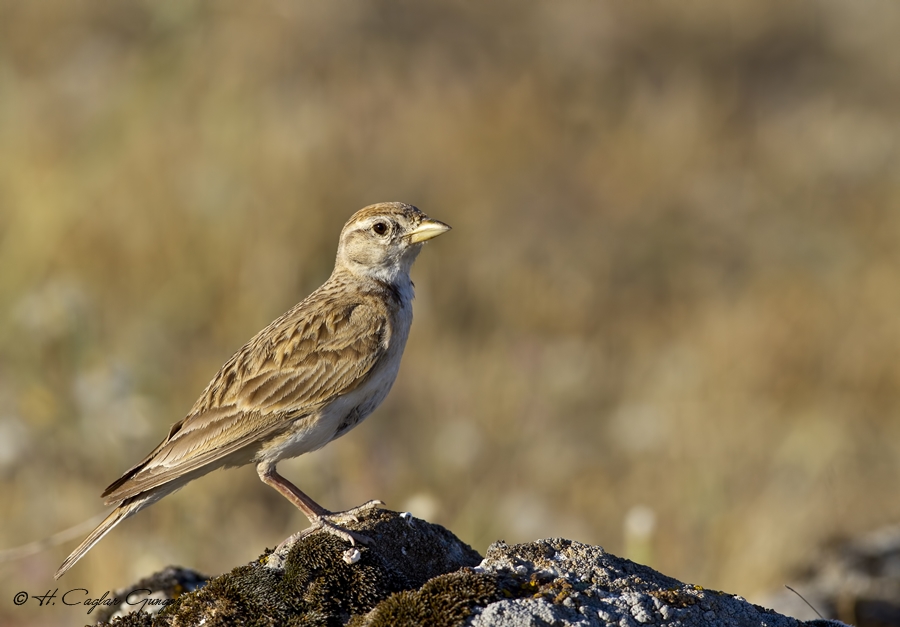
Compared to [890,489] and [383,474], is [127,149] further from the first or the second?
[890,489]

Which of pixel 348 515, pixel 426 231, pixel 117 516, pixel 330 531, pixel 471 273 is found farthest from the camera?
pixel 471 273

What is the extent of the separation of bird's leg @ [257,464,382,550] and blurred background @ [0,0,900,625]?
1.48 metres

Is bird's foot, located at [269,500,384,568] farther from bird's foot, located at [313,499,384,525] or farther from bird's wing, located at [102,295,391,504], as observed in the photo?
bird's wing, located at [102,295,391,504]

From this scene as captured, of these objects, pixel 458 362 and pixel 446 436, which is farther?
pixel 458 362

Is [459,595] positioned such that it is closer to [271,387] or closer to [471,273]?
[271,387]

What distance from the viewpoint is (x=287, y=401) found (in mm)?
5387

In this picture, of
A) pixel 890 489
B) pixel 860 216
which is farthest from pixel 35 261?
pixel 860 216

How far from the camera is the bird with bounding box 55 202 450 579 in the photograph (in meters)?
5.18

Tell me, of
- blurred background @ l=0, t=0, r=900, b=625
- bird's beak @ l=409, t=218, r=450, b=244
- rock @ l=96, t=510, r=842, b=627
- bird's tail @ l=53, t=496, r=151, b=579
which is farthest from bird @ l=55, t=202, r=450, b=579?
blurred background @ l=0, t=0, r=900, b=625

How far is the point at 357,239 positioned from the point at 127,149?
760 centimetres

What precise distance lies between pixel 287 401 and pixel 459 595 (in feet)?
6.30

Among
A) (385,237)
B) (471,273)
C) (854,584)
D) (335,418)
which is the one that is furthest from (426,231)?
(471,273)

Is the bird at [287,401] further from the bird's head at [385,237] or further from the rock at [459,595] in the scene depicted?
the rock at [459,595]

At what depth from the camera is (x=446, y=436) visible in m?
9.69
